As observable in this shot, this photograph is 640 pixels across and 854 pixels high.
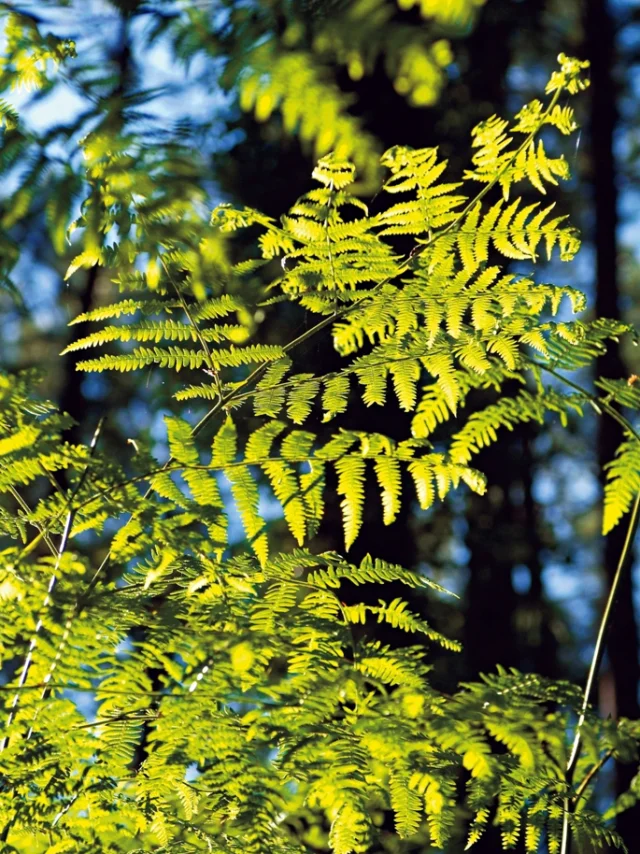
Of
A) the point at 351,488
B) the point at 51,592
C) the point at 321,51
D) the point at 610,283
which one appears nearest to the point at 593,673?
the point at 351,488

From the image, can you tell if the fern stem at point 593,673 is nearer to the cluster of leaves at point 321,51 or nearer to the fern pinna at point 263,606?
the fern pinna at point 263,606

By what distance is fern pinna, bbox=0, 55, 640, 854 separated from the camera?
3.42 feet

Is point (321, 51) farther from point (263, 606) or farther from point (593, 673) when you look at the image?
point (593, 673)

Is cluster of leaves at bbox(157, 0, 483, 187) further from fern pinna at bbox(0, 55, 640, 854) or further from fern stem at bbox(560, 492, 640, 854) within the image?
fern stem at bbox(560, 492, 640, 854)

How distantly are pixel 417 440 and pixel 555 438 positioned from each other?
26.3ft

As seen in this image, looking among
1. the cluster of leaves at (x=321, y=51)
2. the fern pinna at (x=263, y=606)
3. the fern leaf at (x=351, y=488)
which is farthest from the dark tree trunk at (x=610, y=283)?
the cluster of leaves at (x=321, y=51)

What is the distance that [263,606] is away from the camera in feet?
4.14

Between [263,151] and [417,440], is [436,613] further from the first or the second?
[417,440]

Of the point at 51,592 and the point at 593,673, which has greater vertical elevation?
the point at 51,592

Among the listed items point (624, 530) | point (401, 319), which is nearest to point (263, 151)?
point (624, 530)

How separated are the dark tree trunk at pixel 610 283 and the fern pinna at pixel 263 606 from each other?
15.0 feet

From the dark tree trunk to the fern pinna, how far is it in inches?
181

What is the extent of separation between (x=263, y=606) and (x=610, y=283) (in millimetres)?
7496

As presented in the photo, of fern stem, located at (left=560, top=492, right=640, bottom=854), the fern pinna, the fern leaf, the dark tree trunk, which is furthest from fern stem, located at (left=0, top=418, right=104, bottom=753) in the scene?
the dark tree trunk
